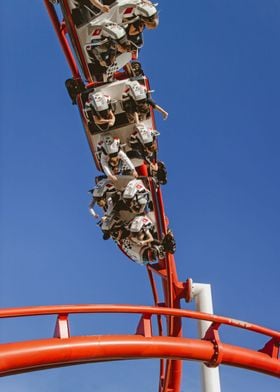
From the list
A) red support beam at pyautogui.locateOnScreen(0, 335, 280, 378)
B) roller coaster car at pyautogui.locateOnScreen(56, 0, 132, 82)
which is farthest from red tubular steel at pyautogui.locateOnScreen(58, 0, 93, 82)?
red support beam at pyautogui.locateOnScreen(0, 335, 280, 378)

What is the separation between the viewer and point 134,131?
626 cm

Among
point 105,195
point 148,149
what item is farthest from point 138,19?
point 105,195

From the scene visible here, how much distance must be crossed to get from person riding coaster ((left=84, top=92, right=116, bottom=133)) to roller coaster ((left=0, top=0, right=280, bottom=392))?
7 centimetres

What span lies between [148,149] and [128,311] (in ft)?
9.65

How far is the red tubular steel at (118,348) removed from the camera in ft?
10.2

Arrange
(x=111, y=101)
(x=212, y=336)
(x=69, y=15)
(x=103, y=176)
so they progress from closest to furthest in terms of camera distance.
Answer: (x=212, y=336) < (x=69, y=15) < (x=111, y=101) < (x=103, y=176)

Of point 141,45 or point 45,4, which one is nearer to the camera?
point 45,4

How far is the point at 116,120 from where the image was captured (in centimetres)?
620

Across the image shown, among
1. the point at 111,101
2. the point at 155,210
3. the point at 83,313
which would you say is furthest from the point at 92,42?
the point at 83,313

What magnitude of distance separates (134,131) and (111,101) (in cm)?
48

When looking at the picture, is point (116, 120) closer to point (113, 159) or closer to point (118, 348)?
point (113, 159)

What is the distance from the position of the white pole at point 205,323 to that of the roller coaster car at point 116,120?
173cm

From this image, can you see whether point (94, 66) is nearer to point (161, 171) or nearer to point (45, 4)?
point (45, 4)

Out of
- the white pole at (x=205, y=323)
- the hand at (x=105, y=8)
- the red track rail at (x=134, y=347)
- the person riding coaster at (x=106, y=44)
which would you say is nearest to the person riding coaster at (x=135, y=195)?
the white pole at (x=205, y=323)
